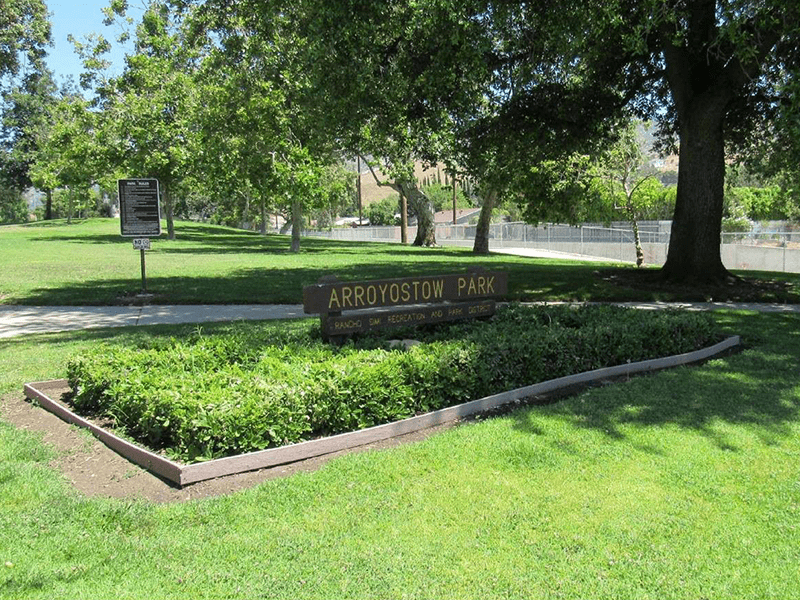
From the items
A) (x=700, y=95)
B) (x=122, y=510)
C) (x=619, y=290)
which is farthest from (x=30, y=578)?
(x=700, y=95)

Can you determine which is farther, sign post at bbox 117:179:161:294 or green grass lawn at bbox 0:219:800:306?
green grass lawn at bbox 0:219:800:306

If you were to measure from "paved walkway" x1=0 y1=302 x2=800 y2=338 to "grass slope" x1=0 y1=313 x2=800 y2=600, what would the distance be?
530cm

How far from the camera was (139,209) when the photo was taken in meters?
12.1

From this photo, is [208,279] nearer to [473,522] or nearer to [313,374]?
[313,374]

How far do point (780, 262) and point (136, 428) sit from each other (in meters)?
25.1

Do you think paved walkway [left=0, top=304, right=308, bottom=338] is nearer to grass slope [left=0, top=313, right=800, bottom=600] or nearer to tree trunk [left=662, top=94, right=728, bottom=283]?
grass slope [left=0, top=313, right=800, bottom=600]

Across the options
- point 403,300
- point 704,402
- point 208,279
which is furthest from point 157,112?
point 704,402

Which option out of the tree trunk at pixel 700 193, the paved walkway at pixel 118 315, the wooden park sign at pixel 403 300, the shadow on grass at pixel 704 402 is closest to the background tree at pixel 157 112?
the paved walkway at pixel 118 315

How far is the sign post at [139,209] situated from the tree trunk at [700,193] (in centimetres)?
995

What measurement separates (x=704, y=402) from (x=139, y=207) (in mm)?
9991

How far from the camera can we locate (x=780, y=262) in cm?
2455

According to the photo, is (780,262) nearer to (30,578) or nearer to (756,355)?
(756,355)

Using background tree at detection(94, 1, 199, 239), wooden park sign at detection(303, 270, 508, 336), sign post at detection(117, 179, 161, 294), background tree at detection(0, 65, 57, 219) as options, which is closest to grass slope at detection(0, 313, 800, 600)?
wooden park sign at detection(303, 270, 508, 336)

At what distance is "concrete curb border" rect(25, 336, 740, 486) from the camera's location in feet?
14.1
